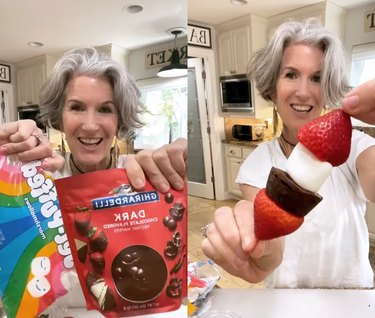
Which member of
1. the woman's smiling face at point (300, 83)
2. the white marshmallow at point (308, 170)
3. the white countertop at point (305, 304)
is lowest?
the white countertop at point (305, 304)

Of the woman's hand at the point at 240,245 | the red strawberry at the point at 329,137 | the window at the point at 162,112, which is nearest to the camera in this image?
the red strawberry at the point at 329,137

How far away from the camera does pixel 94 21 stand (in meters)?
0.51

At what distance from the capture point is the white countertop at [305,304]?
23.3 inches

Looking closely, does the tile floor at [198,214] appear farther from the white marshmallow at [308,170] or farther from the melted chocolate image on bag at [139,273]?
the white marshmallow at [308,170]

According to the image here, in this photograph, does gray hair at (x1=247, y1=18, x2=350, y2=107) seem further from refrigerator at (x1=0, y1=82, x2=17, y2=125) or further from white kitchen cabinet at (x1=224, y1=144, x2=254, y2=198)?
refrigerator at (x1=0, y1=82, x2=17, y2=125)

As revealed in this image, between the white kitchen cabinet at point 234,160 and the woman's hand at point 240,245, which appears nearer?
the woman's hand at point 240,245

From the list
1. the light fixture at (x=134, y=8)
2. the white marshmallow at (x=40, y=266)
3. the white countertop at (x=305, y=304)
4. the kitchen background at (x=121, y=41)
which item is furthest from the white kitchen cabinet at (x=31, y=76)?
Answer: the white countertop at (x=305, y=304)

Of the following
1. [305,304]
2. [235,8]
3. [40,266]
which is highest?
[235,8]

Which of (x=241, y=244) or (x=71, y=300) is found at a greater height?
(x=241, y=244)

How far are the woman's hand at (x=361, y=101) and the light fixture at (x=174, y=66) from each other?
0.27 metres

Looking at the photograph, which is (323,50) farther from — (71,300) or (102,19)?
(71,300)

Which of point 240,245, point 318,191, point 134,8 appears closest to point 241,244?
point 240,245

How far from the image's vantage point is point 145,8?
0.52 m

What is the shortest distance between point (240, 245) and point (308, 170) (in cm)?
17
